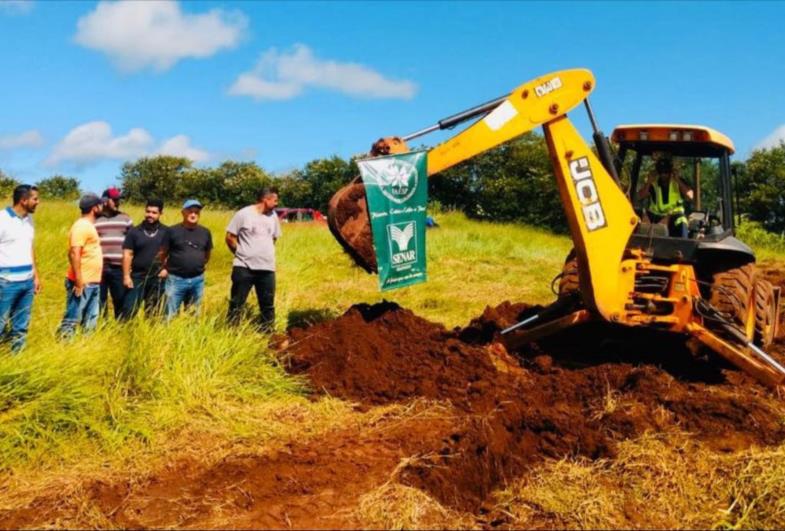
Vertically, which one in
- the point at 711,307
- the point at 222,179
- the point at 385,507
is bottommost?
the point at 385,507

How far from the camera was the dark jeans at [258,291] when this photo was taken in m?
7.79

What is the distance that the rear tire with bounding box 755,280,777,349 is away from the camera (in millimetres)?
7527

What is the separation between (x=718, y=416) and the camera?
554 centimetres

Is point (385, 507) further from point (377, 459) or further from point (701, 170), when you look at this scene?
point (701, 170)

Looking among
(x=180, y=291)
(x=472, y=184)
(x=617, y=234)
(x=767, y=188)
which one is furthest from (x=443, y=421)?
(x=472, y=184)

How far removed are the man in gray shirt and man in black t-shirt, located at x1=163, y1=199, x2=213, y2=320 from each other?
38 cm

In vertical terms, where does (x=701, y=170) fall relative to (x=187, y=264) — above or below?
above

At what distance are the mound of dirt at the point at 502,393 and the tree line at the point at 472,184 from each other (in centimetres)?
1521

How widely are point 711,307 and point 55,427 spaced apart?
18.2 ft

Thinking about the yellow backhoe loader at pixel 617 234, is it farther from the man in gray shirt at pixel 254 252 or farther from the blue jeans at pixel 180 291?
the blue jeans at pixel 180 291

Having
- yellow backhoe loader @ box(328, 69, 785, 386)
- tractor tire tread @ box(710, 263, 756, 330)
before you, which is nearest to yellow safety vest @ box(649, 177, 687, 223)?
yellow backhoe loader @ box(328, 69, 785, 386)

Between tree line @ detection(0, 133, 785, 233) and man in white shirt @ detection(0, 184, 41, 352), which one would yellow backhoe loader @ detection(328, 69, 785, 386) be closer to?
man in white shirt @ detection(0, 184, 41, 352)

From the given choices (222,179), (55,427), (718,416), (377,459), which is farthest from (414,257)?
(222,179)

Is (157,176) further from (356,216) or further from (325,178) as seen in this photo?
(356,216)
